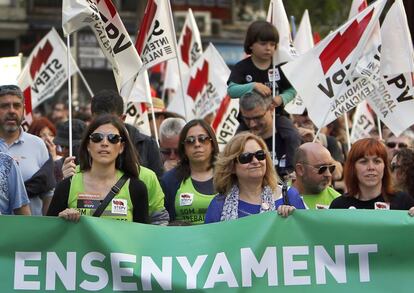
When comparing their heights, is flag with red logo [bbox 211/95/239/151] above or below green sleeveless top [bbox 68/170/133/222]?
above

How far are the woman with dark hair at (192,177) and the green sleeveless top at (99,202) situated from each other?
1136mm

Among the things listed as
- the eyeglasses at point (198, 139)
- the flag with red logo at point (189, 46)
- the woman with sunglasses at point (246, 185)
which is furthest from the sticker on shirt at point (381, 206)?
the flag with red logo at point (189, 46)

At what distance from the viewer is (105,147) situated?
24.5 feet

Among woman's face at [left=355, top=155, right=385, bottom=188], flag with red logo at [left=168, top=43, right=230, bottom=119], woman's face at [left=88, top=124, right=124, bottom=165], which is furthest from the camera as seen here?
flag with red logo at [left=168, top=43, right=230, bottom=119]

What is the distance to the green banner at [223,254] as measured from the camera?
691 centimetres

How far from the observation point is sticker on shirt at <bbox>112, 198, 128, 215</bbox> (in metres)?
7.36

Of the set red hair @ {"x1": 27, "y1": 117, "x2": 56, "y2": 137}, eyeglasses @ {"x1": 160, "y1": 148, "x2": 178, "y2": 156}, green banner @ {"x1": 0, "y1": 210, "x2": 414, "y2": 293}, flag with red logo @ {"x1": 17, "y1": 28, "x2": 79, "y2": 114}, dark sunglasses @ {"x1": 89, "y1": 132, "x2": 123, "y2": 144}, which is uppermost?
flag with red logo @ {"x1": 17, "y1": 28, "x2": 79, "y2": 114}

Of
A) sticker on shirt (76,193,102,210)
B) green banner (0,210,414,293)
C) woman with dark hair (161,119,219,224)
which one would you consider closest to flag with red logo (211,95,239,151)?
woman with dark hair (161,119,219,224)

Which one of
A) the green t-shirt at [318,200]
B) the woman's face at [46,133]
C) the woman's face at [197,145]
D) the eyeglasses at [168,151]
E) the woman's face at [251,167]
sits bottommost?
the green t-shirt at [318,200]

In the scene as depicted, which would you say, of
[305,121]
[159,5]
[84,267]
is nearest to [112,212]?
[84,267]

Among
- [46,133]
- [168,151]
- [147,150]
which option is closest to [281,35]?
[168,151]

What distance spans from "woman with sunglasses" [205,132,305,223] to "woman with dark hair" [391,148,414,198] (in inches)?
49.9

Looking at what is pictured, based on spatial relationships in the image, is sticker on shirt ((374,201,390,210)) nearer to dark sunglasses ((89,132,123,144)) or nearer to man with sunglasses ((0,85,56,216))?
dark sunglasses ((89,132,123,144))

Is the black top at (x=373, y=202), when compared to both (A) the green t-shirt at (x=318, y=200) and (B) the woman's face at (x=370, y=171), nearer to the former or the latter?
(B) the woman's face at (x=370, y=171)
